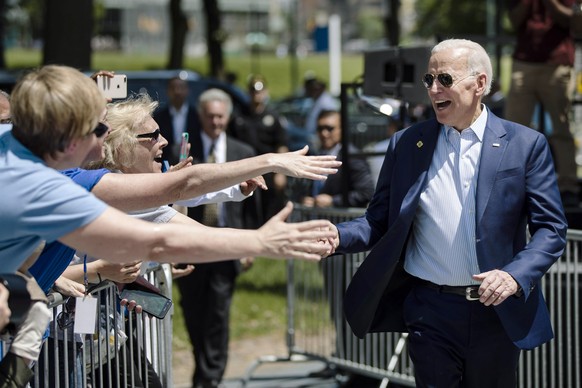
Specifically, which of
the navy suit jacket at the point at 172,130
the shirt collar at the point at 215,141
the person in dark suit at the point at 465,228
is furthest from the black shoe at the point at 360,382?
the person in dark suit at the point at 465,228

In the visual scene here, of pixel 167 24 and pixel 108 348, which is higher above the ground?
pixel 167 24

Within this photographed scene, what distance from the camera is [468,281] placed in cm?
451

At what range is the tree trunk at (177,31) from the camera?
93.5 ft

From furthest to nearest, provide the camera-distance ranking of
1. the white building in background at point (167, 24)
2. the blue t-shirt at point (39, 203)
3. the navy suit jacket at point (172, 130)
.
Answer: the white building in background at point (167, 24)
the navy suit jacket at point (172, 130)
the blue t-shirt at point (39, 203)

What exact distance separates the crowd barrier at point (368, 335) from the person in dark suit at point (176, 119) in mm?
1571

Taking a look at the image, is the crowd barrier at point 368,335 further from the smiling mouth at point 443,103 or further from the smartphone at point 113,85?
the smartphone at point 113,85

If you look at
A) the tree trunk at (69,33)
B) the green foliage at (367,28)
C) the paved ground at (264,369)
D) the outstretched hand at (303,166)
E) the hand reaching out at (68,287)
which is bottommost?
the paved ground at (264,369)

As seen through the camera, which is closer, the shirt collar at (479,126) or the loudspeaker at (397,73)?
the shirt collar at (479,126)

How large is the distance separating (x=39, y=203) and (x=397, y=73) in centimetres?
443

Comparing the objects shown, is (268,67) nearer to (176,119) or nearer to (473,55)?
(176,119)

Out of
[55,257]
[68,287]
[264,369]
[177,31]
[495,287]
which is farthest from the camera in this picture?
[177,31]

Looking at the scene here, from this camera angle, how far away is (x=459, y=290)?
4.53 metres

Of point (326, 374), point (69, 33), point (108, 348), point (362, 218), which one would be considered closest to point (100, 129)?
point (108, 348)

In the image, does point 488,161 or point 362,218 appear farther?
point 362,218
